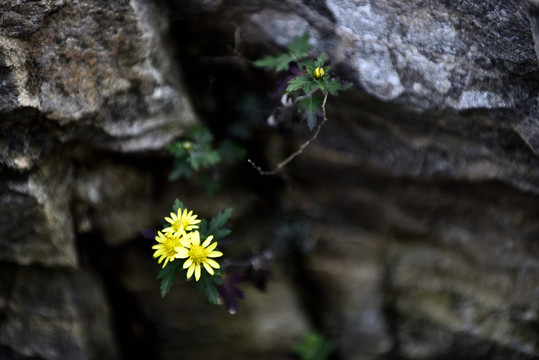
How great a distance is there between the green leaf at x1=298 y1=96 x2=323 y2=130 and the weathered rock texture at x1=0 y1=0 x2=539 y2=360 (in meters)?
0.22

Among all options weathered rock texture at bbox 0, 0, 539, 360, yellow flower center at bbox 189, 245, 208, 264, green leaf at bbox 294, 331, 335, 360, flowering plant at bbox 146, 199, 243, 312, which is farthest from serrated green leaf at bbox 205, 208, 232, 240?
green leaf at bbox 294, 331, 335, 360

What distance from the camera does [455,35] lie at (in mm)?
2084

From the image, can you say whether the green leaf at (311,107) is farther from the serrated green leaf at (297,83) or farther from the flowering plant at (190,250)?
the flowering plant at (190,250)

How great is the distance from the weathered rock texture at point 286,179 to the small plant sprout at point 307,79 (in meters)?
0.14

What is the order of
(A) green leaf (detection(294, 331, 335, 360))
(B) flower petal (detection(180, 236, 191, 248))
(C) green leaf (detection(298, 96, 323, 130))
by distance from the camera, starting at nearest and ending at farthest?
(B) flower petal (detection(180, 236, 191, 248)), (C) green leaf (detection(298, 96, 323, 130)), (A) green leaf (detection(294, 331, 335, 360))

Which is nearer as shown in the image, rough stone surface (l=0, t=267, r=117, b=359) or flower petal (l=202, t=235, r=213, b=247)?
flower petal (l=202, t=235, r=213, b=247)

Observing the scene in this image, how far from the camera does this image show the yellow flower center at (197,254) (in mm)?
1881

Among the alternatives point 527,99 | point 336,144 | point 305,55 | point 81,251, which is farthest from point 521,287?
point 81,251

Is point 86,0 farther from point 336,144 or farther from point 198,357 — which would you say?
point 198,357

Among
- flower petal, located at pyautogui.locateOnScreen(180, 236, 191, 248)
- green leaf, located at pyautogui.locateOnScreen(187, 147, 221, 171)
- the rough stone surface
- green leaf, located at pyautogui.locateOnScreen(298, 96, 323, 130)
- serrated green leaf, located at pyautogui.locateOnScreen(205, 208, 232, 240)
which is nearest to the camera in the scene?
flower petal, located at pyautogui.locateOnScreen(180, 236, 191, 248)

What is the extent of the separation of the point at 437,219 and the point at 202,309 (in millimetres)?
1597

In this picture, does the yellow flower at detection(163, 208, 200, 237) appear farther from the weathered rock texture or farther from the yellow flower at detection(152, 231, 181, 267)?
the weathered rock texture

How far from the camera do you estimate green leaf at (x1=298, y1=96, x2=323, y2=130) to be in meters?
2.14

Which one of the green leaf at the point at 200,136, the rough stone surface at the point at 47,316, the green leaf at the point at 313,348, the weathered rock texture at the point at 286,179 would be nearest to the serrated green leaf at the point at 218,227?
the green leaf at the point at 200,136
